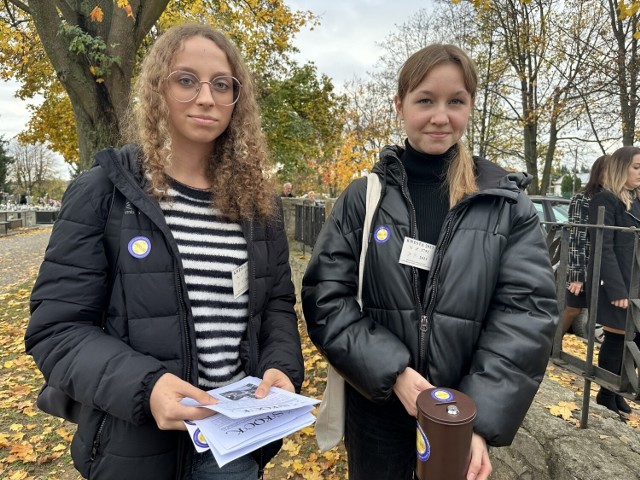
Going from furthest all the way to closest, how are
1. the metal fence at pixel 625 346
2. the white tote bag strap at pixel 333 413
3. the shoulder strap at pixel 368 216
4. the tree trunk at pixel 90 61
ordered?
1. the tree trunk at pixel 90 61
2. the metal fence at pixel 625 346
3. the white tote bag strap at pixel 333 413
4. the shoulder strap at pixel 368 216

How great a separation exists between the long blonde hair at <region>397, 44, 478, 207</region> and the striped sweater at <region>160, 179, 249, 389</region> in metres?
0.84

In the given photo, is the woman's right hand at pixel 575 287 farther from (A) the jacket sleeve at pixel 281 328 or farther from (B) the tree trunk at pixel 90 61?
(B) the tree trunk at pixel 90 61

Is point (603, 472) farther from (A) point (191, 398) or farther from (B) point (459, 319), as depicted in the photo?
(A) point (191, 398)

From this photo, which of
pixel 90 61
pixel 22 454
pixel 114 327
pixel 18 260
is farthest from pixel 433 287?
pixel 18 260

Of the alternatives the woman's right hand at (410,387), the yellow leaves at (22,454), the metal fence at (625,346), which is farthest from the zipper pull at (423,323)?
the yellow leaves at (22,454)

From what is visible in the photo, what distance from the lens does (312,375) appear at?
4598 mm

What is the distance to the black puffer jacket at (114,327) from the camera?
1229mm

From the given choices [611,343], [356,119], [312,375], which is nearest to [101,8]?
[312,375]

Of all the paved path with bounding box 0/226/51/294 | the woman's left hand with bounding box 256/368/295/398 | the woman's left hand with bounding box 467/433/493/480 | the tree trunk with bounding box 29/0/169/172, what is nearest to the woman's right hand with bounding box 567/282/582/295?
the woman's left hand with bounding box 467/433/493/480

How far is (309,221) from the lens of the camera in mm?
6715

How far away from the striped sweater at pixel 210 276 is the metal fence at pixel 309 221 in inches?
182

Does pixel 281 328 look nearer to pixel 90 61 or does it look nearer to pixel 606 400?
pixel 606 400

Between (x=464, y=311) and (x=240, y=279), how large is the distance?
2.57 ft

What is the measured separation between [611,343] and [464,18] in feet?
53.6
